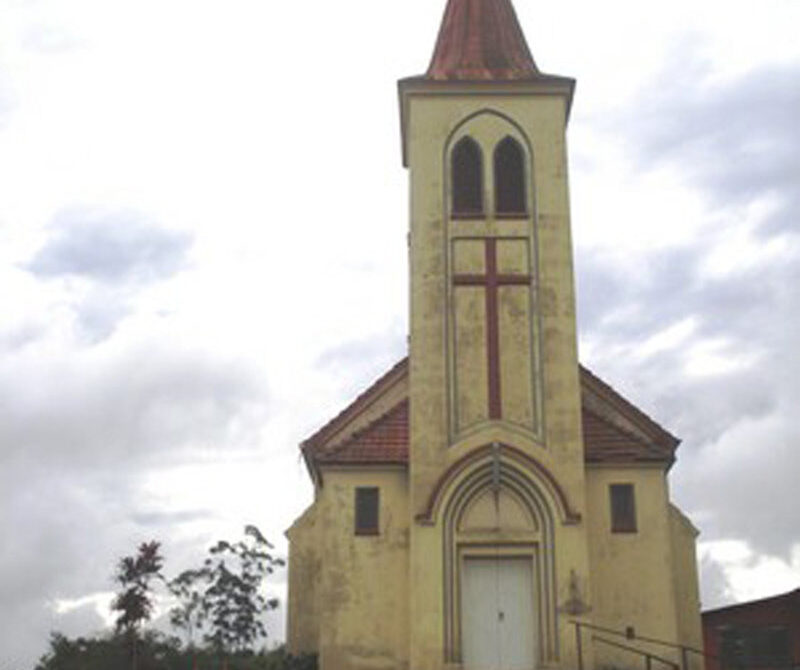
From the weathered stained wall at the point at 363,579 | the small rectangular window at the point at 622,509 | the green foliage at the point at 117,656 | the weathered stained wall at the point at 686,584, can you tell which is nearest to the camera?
the weathered stained wall at the point at 363,579

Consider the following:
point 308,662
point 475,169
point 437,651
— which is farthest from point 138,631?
point 475,169

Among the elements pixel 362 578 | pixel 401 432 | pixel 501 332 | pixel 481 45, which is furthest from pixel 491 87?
pixel 362 578

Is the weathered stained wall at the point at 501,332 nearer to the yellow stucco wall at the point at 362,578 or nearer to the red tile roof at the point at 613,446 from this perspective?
the yellow stucco wall at the point at 362,578

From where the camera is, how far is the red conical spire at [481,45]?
30.6 meters

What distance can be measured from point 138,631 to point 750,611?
63.4 feet

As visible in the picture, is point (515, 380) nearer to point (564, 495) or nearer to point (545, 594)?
point (564, 495)

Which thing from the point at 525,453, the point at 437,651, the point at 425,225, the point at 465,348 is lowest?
the point at 437,651

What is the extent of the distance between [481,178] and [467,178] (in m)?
0.34

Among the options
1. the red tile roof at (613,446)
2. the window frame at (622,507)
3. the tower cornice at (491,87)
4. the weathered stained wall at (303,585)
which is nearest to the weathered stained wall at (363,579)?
the weathered stained wall at (303,585)

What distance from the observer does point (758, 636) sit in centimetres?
2977

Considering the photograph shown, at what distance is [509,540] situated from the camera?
27.0m

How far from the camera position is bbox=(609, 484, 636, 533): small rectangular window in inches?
1121

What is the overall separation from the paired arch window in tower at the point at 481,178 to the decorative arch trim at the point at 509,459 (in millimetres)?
5688

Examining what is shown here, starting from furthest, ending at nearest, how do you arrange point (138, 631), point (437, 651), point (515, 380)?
point (138, 631) → point (515, 380) → point (437, 651)
